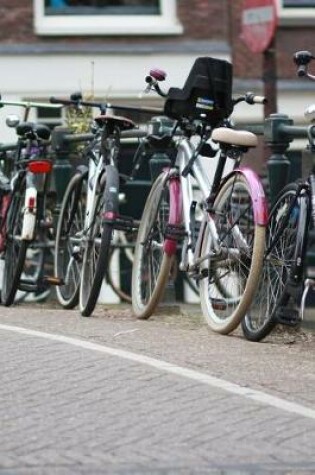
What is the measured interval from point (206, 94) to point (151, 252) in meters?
0.99

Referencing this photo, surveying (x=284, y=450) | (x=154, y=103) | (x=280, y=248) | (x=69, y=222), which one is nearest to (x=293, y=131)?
(x=280, y=248)

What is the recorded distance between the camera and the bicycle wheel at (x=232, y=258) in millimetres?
6699

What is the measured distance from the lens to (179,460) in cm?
475

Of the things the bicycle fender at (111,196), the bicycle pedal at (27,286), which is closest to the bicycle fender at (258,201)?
the bicycle fender at (111,196)

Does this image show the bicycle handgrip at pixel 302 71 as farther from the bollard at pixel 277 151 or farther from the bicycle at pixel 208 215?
the bollard at pixel 277 151

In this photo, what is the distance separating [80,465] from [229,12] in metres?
14.1

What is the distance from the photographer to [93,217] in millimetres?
8016

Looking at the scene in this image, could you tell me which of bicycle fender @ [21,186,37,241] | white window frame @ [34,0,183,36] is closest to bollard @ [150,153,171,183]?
bicycle fender @ [21,186,37,241]

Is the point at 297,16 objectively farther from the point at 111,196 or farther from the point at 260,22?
the point at 111,196

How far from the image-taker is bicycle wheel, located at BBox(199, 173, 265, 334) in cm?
670

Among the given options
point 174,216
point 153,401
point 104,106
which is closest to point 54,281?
point 104,106

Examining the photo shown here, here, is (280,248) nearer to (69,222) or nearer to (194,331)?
(194,331)

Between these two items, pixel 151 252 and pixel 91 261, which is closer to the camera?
pixel 151 252

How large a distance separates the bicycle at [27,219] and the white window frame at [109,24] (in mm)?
8708
